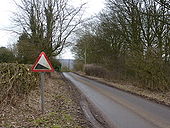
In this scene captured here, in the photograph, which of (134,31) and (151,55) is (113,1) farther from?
(151,55)

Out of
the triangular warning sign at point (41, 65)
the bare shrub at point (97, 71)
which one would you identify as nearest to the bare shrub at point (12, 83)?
the triangular warning sign at point (41, 65)

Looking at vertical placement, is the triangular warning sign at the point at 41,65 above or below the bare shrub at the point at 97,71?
above

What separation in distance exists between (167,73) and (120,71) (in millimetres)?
9626

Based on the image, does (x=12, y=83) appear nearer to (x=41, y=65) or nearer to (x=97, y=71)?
(x=41, y=65)

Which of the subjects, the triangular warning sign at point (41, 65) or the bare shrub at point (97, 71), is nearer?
the triangular warning sign at point (41, 65)

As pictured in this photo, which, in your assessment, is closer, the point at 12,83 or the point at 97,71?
the point at 12,83

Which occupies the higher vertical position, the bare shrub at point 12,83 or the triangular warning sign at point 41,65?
the triangular warning sign at point 41,65

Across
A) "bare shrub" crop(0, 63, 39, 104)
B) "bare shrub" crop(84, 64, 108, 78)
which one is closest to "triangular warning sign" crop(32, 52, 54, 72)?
Result: "bare shrub" crop(0, 63, 39, 104)

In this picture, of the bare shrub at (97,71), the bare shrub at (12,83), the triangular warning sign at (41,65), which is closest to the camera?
the bare shrub at (12,83)

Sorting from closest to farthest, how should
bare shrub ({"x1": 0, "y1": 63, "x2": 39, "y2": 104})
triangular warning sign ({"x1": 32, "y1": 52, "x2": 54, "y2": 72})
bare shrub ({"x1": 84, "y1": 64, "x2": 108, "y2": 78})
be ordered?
bare shrub ({"x1": 0, "y1": 63, "x2": 39, "y2": 104}), triangular warning sign ({"x1": 32, "y1": 52, "x2": 54, "y2": 72}), bare shrub ({"x1": 84, "y1": 64, "x2": 108, "y2": 78})

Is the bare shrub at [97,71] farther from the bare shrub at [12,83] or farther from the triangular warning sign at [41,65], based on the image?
the triangular warning sign at [41,65]

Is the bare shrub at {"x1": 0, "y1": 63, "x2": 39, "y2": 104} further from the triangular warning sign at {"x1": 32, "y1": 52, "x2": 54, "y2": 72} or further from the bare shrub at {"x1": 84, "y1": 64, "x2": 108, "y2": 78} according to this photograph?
the bare shrub at {"x1": 84, "y1": 64, "x2": 108, "y2": 78}

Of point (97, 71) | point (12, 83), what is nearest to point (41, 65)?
point (12, 83)

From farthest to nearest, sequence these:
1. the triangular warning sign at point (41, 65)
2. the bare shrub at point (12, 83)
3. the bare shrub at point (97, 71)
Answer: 1. the bare shrub at point (97, 71)
2. the triangular warning sign at point (41, 65)
3. the bare shrub at point (12, 83)
